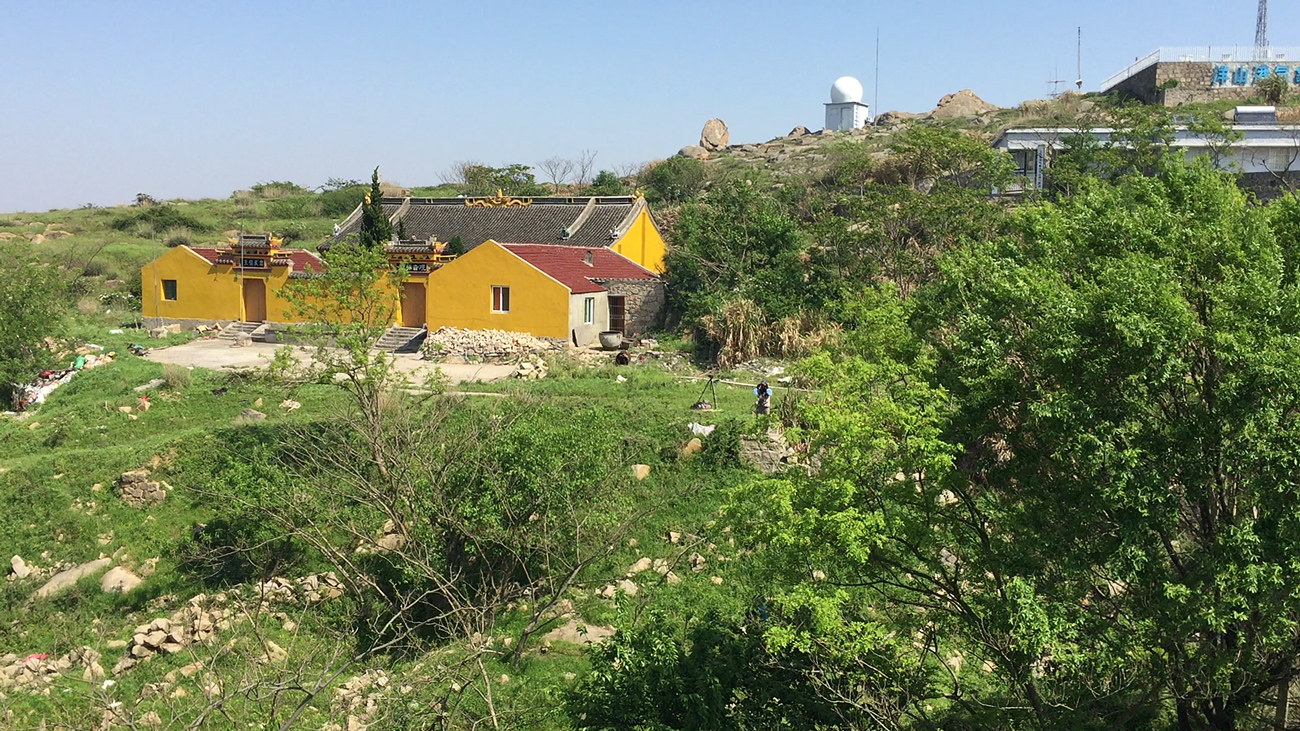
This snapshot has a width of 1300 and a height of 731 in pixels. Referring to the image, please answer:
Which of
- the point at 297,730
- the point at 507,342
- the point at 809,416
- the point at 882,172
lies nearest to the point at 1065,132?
the point at 882,172

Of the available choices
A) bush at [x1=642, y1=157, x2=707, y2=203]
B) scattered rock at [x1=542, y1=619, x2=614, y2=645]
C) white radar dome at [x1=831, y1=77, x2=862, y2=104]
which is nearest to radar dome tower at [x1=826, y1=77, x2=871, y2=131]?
white radar dome at [x1=831, y1=77, x2=862, y2=104]

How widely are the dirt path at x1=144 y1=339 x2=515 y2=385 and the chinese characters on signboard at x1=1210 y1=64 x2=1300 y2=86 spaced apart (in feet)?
115

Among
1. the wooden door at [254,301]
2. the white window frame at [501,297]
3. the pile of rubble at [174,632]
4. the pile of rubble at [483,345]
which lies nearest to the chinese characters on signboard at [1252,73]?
the white window frame at [501,297]

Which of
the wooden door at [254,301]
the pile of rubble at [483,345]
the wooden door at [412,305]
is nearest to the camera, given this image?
the pile of rubble at [483,345]

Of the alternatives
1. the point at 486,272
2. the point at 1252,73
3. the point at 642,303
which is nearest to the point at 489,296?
the point at 486,272

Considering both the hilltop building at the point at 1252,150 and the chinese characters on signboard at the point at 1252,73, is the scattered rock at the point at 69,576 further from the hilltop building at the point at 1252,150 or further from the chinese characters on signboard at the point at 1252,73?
the chinese characters on signboard at the point at 1252,73

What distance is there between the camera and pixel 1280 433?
316 inches

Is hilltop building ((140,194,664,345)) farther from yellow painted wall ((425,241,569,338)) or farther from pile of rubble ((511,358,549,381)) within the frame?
pile of rubble ((511,358,549,381))

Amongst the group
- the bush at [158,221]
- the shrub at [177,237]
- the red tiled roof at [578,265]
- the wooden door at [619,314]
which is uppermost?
the bush at [158,221]

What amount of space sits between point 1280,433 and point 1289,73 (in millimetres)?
44063

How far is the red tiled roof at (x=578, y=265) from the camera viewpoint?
2862 cm

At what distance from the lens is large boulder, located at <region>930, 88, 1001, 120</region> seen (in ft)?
206

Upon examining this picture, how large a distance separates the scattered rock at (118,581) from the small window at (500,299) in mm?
13382

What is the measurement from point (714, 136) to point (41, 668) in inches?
2189
